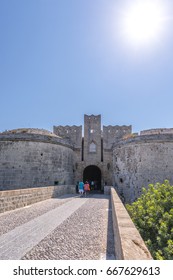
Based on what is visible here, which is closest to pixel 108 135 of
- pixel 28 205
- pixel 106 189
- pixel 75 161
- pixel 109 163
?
pixel 109 163

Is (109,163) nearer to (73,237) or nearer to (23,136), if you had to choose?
(23,136)

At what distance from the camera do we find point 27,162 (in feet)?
50.7

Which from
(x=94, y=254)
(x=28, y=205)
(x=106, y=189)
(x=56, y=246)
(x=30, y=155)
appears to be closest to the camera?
(x=94, y=254)

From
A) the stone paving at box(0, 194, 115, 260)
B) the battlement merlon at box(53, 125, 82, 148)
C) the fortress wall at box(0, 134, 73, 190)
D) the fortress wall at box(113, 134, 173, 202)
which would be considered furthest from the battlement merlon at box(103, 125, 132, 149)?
the stone paving at box(0, 194, 115, 260)

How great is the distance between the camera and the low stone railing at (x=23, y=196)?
6943 millimetres

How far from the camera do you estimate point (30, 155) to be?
15609 millimetres

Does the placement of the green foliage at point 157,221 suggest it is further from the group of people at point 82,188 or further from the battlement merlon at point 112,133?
the battlement merlon at point 112,133

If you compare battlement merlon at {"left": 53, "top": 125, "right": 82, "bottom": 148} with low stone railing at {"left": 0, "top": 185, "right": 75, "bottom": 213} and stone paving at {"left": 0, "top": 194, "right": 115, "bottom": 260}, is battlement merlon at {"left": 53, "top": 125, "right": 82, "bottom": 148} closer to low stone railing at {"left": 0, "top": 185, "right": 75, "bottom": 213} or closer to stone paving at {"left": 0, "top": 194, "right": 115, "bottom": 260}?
low stone railing at {"left": 0, "top": 185, "right": 75, "bottom": 213}

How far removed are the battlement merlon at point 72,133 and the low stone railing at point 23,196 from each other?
9.76m

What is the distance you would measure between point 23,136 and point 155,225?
12.7 meters

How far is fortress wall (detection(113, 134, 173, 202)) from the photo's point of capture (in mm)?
14492

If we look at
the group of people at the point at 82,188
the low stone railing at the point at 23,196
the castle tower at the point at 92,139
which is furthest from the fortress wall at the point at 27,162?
the castle tower at the point at 92,139

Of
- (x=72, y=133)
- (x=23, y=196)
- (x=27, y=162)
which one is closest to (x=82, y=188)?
(x=27, y=162)

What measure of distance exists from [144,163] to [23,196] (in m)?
10.1
